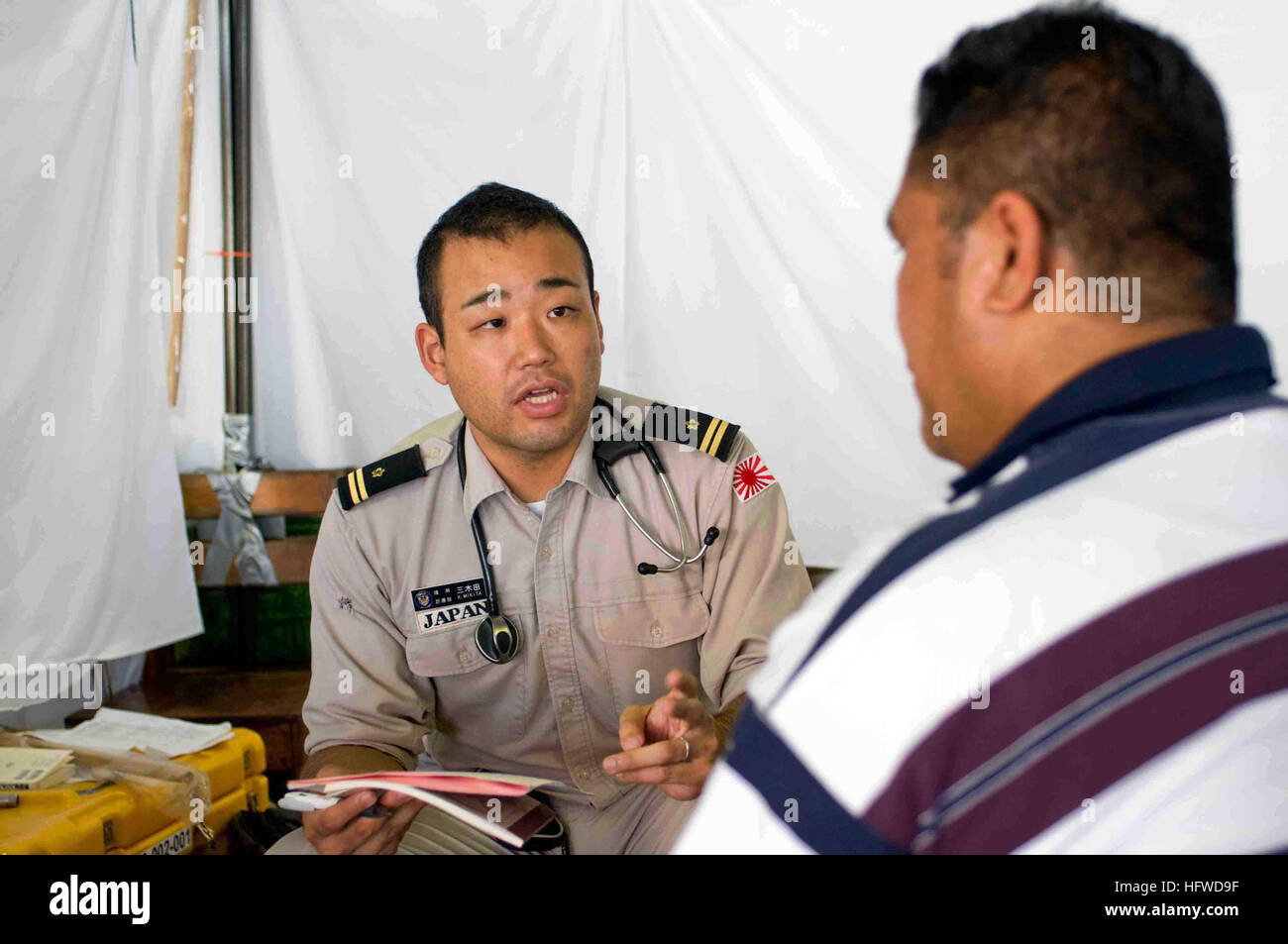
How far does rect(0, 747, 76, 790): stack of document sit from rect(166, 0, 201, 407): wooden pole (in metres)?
1.42

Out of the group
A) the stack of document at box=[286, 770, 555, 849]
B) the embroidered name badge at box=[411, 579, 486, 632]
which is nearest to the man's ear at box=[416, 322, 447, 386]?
the embroidered name badge at box=[411, 579, 486, 632]

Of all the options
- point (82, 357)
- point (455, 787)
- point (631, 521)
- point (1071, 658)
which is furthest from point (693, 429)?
point (82, 357)

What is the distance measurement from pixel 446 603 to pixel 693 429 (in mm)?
462

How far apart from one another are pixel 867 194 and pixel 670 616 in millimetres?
1351

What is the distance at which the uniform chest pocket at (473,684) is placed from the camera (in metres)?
1.50

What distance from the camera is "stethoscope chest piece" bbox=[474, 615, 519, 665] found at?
1439mm

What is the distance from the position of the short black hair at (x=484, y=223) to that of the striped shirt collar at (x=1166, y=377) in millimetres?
1069

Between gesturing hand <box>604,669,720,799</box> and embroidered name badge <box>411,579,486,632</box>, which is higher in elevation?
embroidered name badge <box>411,579,486,632</box>

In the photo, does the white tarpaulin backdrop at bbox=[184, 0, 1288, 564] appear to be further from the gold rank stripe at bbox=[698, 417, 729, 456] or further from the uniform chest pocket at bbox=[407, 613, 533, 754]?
the uniform chest pocket at bbox=[407, 613, 533, 754]

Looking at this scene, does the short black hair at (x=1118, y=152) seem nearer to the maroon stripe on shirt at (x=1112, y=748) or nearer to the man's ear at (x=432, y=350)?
the maroon stripe on shirt at (x=1112, y=748)

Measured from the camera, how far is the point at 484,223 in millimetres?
1517

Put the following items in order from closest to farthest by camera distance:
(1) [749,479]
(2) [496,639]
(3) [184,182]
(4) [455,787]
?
(4) [455,787]
(2) [496,639]
(1) [749,479]
(3) [184,182]

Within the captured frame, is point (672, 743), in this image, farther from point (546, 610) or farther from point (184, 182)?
point (184, 182)
